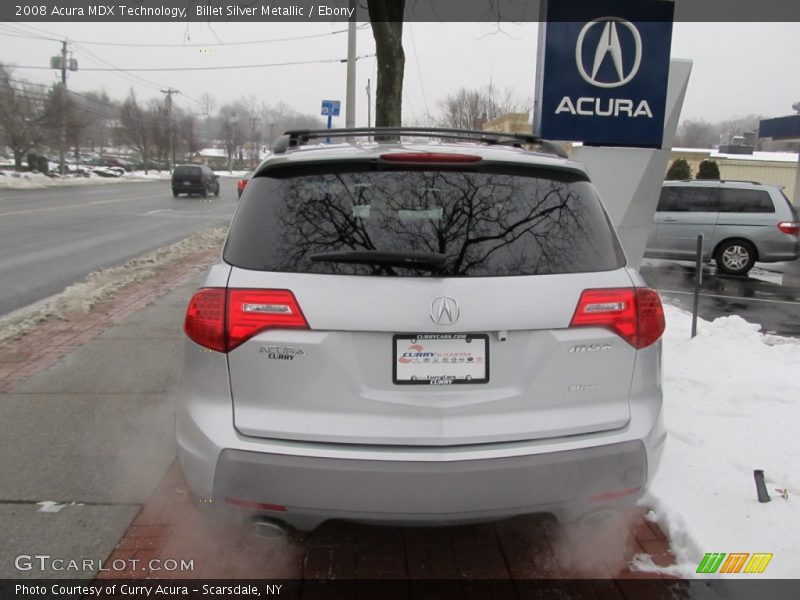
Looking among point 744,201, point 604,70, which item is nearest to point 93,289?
point 604,70

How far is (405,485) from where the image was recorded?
7.23ft

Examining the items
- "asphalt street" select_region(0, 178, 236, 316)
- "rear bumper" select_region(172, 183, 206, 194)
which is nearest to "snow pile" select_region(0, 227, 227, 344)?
"asphalt street" select_region(0, 178, 236, 316)

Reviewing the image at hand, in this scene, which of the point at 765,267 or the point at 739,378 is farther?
the point at 765,267

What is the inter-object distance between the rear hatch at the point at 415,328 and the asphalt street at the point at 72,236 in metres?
6.68

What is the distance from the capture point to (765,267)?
15547mm

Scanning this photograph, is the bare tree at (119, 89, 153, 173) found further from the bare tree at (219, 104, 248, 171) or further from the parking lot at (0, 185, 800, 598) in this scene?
the parking lot at (0, 185, 800, 598)

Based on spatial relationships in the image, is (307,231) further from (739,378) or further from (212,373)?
(739,378)

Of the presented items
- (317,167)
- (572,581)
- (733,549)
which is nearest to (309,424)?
(317,167)

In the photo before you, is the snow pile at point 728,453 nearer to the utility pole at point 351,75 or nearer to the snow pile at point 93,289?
the snow pile at point 93,289

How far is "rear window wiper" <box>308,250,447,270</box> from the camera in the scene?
2.31 m

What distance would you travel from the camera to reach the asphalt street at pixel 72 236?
31.3 feet

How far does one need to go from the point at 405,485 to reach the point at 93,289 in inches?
307

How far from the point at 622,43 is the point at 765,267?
12.1 m

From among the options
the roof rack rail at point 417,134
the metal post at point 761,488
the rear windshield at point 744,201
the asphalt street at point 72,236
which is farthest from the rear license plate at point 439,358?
the rear windshield at point 744,201
